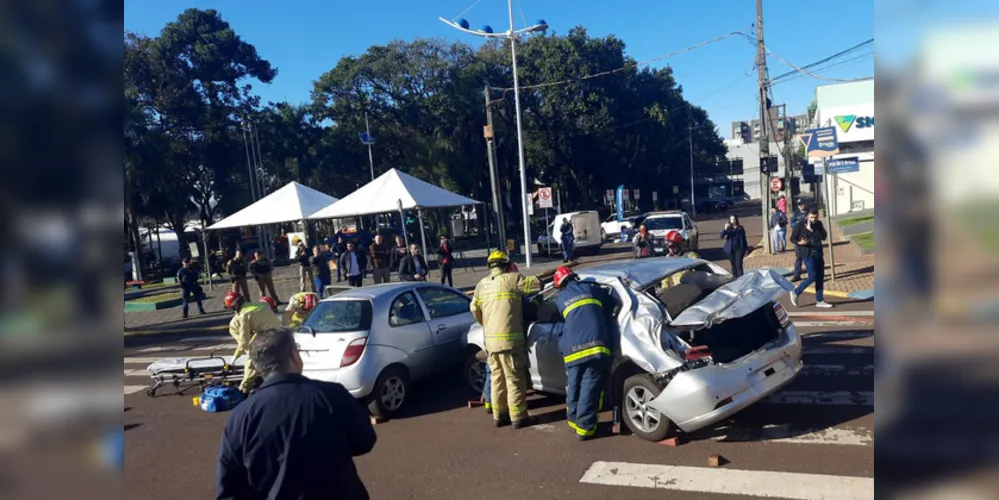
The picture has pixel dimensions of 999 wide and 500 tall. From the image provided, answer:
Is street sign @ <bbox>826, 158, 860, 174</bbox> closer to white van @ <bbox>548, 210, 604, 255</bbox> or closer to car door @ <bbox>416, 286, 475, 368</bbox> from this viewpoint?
car door @ <bbox>416, 286, 475, 368</bbox>

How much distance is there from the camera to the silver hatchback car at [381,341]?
7.28m

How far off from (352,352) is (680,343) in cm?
350

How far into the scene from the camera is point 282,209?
20.6 metres

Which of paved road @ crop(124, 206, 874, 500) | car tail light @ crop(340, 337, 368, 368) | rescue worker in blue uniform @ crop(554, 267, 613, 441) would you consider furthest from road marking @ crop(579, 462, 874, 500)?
car tail light @ crop(340, 337, 368, 368)

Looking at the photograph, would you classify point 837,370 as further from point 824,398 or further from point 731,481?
point 731,481

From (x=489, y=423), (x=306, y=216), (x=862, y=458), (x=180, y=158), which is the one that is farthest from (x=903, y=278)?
(x=180, y=158)

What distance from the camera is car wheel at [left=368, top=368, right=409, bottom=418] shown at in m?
7.38

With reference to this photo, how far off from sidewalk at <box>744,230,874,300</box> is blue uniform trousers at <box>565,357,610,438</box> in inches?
196

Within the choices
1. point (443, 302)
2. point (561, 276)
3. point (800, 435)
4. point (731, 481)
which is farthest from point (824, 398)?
point (443, 302)

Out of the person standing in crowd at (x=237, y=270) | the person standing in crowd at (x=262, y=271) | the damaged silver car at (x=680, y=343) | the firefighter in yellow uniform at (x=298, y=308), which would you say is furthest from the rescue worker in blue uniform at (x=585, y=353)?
the person standing in crowd at (x=237, y=270)

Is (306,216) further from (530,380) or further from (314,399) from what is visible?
(314,399)

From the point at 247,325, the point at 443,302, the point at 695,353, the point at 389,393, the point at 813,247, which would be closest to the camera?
the point at 695,353

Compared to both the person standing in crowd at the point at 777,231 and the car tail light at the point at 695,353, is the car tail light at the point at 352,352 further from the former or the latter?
the person standing in crowd at the point at 777,231

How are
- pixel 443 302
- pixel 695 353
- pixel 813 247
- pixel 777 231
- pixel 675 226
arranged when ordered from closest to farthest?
pixel 695 353 → pixel 443 302 → pixel 813 247 → pixel 777 231 → pixel 675 226
